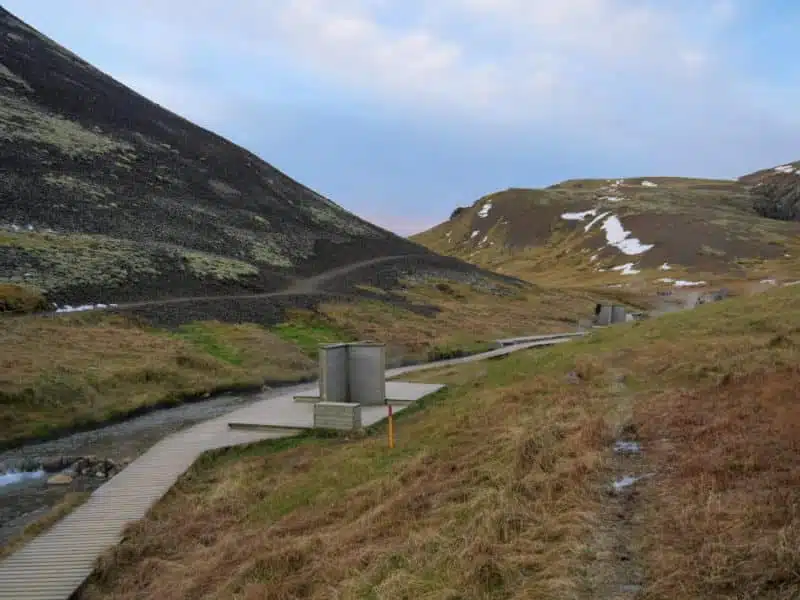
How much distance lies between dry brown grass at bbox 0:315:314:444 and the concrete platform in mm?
4922

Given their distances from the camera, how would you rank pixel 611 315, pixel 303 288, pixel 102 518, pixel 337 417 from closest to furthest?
pixel 102 518
pixel 337 417
pixel 611 315
pixel 303 288

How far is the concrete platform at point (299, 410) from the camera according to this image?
20.0m

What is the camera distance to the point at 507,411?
16.7m

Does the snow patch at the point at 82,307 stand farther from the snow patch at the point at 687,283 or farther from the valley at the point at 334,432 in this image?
the snow patch at the point at 687,283

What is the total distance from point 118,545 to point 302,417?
9530 mm

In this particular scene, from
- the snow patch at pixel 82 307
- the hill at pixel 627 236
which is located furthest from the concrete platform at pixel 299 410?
the hill at pixel 627 236

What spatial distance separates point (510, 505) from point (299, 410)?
550 inches

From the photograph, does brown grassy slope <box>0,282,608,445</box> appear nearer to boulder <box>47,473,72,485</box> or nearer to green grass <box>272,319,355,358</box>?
green grass <box>272,319,355,358</box>

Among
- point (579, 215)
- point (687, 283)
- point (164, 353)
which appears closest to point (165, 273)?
point (164, 353)

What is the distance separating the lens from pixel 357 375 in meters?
22.8

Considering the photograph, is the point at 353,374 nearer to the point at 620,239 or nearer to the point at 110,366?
the point at 110,366

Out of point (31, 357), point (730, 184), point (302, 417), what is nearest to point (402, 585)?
point (302, 417)

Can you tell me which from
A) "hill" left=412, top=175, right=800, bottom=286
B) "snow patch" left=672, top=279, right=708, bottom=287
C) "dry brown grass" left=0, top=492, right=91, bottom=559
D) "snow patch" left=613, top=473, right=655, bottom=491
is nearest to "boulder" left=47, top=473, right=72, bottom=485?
"dry brown grass" left=0, top=492, right=91, bottom=559

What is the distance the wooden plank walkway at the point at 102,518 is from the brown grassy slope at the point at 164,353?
5.64 metres
